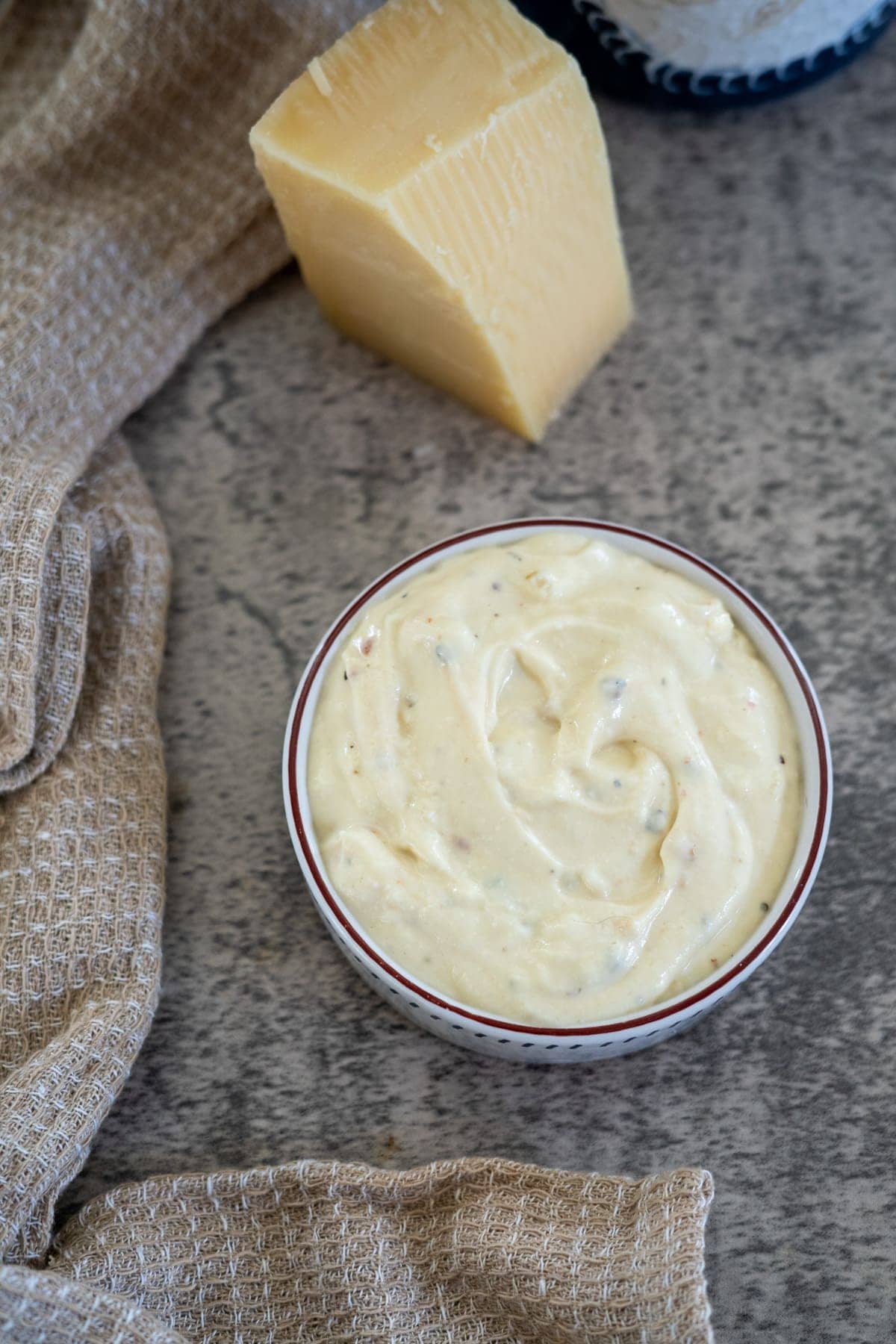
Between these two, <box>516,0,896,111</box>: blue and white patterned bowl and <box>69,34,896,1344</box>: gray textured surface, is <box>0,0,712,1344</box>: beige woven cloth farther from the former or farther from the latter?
<box>516,0,896,111</box>: blue and white patterned bowl

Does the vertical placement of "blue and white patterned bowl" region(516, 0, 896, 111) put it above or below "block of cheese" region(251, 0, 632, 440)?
below

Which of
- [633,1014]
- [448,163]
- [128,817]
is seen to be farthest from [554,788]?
[448,163]

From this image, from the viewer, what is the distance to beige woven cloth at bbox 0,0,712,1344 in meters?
0.85

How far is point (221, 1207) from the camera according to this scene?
0.90 m

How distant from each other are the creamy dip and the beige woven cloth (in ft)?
0.54

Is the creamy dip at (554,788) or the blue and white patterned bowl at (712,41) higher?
the blue and white patterned bowl at (712,41)

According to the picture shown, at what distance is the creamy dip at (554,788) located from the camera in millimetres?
839

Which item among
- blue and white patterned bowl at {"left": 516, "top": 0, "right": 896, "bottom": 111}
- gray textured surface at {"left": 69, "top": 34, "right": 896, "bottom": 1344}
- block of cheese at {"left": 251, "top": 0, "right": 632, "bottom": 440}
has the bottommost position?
gray textured surface at {"left": 69, "top": 34, "right": 896, "bottom": 1344}

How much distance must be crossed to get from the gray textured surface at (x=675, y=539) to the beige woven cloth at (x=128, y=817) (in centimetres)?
6

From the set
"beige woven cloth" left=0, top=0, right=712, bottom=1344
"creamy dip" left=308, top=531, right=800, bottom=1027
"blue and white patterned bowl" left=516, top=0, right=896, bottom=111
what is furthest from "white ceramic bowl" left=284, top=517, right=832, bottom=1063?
"blue and white patterned bowl" left=516, top=0, right=896, bottom=111

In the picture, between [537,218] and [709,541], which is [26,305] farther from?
[709,541]

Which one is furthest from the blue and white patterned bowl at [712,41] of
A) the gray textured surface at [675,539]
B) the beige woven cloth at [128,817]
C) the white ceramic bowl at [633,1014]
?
the white ceramic bowl at [633,1014]

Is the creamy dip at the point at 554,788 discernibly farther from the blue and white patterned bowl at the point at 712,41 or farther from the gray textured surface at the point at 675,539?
the blue and white patterned bowl at the point at 712,41

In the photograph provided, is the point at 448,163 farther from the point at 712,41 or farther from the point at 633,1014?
the point at 633,1014
